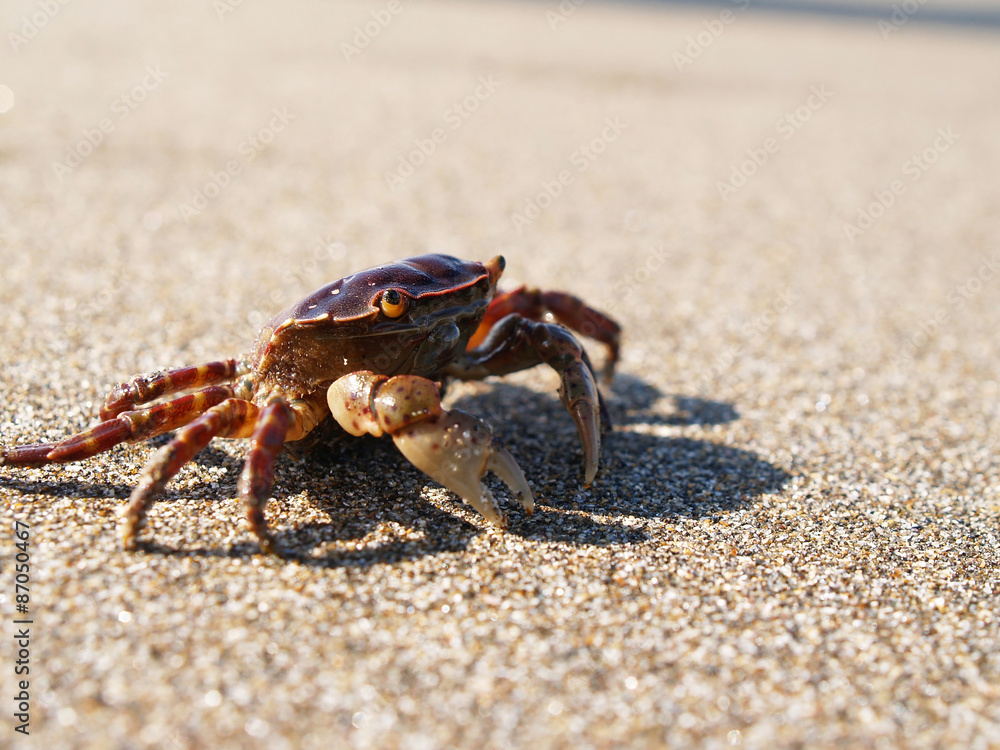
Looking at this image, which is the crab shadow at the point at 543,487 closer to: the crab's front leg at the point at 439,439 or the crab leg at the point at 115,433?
the crab's front leg at the point at 439,439

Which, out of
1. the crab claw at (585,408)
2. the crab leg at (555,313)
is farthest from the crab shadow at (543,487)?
the crab leg at (555,313)

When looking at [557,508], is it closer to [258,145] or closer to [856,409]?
[856,409]

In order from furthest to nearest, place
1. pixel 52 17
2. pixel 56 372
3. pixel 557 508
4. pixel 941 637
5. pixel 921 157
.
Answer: pixel 52 17, pixel 921 157, pixel 56 372, pixel 557 508, pixel 941 637

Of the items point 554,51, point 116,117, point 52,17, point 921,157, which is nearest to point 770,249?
point 921,157

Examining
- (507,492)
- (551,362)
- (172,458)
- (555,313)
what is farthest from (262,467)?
(555,313)

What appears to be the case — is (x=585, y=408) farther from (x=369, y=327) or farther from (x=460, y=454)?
(x=369, y=327)
